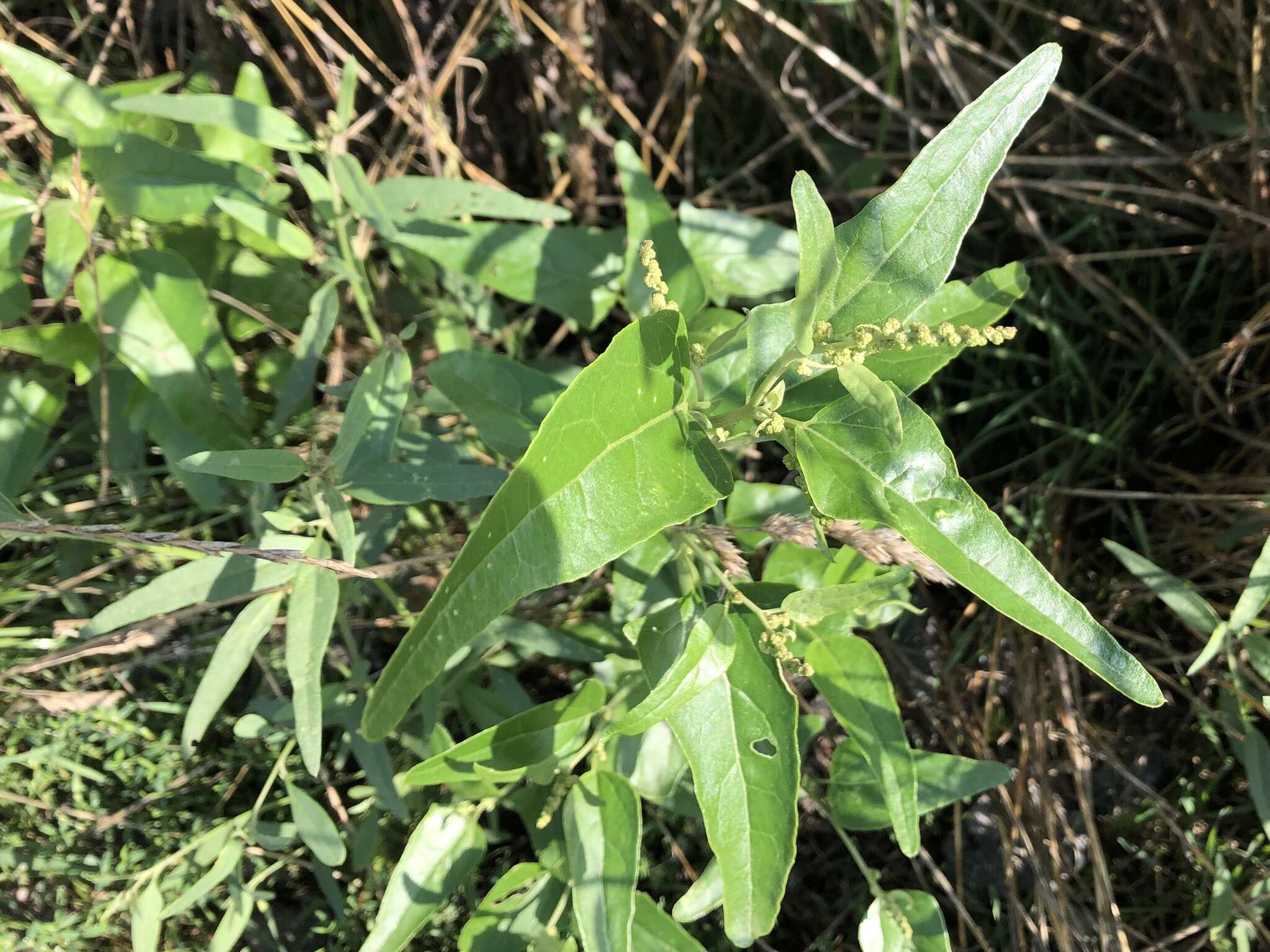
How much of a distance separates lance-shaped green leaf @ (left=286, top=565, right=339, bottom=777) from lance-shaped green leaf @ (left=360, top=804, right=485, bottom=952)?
1.03 ft

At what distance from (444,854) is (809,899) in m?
1.09

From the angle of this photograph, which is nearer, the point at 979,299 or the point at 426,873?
the point at 979,299

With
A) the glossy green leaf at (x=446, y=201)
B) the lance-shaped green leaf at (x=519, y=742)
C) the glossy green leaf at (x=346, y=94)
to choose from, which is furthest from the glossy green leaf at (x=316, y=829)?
the glossy green leaf at (x=346, y=94)

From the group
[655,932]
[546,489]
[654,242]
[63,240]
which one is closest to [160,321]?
[63,240]

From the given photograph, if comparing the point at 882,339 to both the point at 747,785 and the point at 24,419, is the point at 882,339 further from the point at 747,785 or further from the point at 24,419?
the point at 24,419

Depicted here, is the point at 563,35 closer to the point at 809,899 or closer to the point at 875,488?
the point at 875,488

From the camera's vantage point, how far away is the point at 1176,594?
1.82 meters

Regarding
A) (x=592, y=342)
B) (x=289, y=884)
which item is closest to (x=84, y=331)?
(x=592, y=342)

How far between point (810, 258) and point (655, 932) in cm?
117

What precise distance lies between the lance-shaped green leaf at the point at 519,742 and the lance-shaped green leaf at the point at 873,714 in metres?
0.41

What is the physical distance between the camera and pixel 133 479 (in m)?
2.01

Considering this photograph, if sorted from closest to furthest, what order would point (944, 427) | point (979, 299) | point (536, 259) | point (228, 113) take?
point (979, 299)
point (228, 113)
point (536, 259)
point (944, 427)

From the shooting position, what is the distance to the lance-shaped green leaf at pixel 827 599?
1221 millimetres

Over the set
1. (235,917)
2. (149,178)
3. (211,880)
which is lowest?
(235,917)
